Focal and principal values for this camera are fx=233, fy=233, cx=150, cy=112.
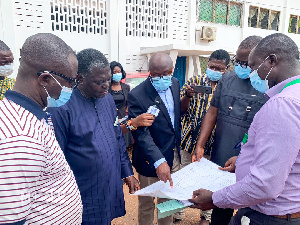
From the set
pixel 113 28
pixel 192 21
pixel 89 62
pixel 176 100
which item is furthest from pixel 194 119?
pixel 192 21

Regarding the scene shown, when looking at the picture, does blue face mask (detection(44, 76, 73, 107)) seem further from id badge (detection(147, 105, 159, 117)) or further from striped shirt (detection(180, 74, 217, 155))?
striped shirt (detection(180, 74, 217, 155))

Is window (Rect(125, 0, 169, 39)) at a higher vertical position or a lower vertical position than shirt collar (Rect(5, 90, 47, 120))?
higher

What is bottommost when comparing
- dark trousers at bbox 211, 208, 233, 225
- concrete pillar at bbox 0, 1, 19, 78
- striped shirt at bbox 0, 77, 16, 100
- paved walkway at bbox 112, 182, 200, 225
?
paved walkway at bbox 112, 182, 200, 225

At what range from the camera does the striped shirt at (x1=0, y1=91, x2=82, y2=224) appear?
36.8 inches

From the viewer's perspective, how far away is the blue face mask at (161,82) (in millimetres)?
2414

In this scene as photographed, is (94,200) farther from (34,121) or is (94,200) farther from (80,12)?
(80,12)

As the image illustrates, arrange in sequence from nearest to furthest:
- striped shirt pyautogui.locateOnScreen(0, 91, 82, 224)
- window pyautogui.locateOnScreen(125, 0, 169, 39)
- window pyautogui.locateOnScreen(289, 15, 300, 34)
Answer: striped shirt pyautogui.locateOnScreen(0, 91, 82, 224)
window pyautogui.locateOnScreen(125, 0, 169, 39)
window pyautogui.locateOnScreen(289, 15, 300, 34)

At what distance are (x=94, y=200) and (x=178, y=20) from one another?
340 inches

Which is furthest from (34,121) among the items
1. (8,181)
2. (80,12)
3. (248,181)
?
(80,12)

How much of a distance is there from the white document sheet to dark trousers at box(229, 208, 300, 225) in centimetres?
25

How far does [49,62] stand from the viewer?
125 centimetres

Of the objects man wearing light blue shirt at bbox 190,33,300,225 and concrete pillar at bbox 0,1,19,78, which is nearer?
man wearing light blue shirt at bbox 190,33,300,225

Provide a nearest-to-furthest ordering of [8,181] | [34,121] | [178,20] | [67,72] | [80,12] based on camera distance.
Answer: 1. [8,181]
2. [34,121]
3. [67,72]
4. [80,12]
5. [178,20]

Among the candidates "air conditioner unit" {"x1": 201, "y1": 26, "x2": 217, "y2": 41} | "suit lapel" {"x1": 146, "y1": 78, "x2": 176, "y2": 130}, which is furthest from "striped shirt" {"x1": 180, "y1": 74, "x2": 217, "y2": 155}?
"air conditioner unit" {"x1": 201, "y1": 26, "x2": 217, "y2": 41}
